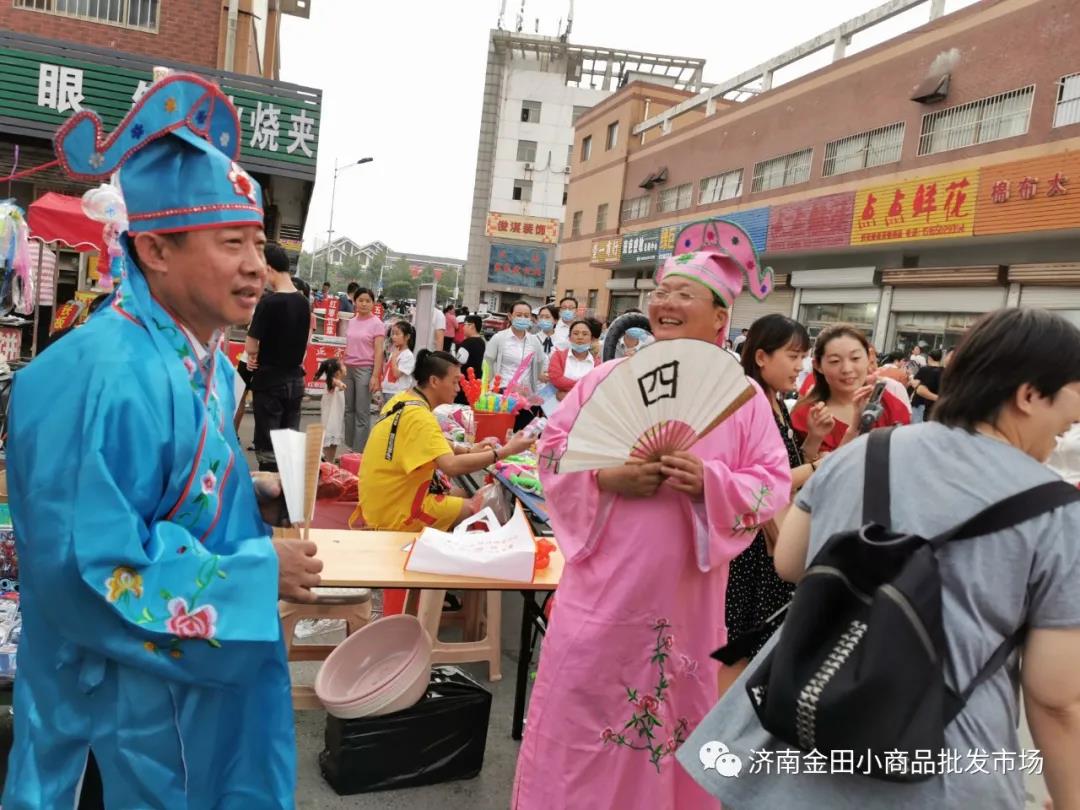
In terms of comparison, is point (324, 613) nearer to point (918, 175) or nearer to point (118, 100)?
point (118, 100)

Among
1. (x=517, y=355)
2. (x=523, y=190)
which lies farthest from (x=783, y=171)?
(x=523, y=190)

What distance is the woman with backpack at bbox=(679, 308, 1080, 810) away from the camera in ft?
3.79

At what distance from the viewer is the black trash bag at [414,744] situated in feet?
8.59

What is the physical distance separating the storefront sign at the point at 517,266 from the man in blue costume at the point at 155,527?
43.0 m

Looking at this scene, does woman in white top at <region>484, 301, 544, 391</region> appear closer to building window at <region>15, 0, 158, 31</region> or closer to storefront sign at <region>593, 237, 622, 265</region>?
building window at <region>15, 0, 158, 31</region>

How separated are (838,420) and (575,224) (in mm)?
32021

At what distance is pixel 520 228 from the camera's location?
4409 centimetres

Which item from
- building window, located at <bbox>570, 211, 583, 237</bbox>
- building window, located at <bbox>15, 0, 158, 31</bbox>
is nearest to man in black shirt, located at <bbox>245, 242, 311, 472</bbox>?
building window, located at <bbox>15, 0, 158, 31</bbox>

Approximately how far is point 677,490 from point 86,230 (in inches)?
241

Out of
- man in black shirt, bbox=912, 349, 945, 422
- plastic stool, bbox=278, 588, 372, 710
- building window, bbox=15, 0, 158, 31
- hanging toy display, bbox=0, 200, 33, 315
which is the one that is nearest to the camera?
plastic stool, bbox=278, 588, 372, 710

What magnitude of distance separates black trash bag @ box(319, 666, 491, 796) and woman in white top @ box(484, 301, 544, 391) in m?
5.48

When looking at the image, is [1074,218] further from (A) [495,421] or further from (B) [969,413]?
(B) [969,413]

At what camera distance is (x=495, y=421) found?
6.82 metres

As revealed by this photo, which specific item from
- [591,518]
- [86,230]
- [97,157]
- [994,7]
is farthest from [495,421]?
[994,7]
